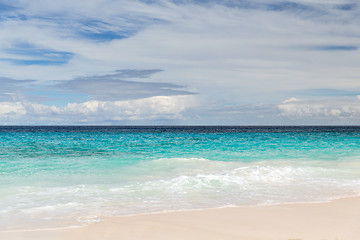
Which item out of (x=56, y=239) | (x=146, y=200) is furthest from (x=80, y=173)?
(x=56, y=239)

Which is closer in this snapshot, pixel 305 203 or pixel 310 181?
pixel 305 203

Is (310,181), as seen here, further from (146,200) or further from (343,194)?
(146,200)

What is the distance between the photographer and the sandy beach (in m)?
5.90

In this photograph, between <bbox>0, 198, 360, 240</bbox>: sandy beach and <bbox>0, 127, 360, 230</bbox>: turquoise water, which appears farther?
<bbox>0, 127, 360, 230</bbox>: turquoise water

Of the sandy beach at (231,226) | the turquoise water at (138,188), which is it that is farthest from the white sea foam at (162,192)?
the sandy beach at (231,226)

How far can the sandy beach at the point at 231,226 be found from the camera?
5.90 m

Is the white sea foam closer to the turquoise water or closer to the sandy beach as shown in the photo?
the turquoise water

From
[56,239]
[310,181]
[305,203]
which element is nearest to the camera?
[56,239]

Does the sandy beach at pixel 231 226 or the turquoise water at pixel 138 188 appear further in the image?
the turquoise water at pixel 138 188

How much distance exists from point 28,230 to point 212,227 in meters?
3.30

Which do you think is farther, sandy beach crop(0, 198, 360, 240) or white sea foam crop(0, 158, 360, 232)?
white sea foam crop(0, 158, 360, 232)

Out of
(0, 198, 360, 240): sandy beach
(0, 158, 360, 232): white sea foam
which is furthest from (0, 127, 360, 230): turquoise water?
(0, 198, 360, 240): sandy beach

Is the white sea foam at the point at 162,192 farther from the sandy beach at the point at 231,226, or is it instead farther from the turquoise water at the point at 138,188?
the sandy beach at the point at 231,226

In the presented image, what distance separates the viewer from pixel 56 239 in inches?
226
